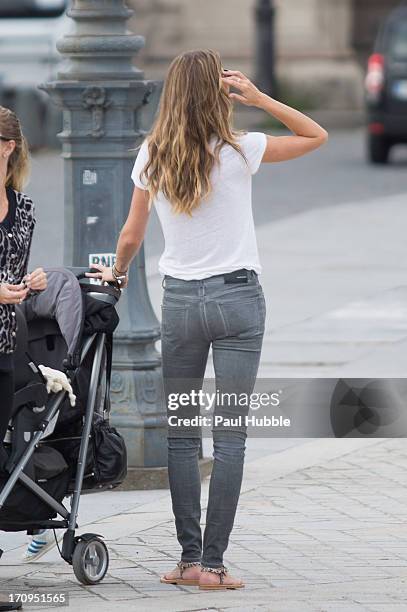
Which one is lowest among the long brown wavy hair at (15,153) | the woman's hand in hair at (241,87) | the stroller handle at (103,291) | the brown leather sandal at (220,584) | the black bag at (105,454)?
the brown leather sandal at (220,584)

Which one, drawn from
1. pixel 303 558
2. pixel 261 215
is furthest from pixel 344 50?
pixel 303 558

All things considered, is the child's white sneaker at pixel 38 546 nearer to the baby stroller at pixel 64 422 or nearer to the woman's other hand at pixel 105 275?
the baby stroller at pixel 64 422

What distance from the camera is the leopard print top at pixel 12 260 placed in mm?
5094

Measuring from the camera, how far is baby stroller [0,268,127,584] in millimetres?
5301

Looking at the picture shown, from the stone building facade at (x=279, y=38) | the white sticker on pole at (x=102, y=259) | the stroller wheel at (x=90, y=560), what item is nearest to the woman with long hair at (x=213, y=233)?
the stroller wheel at (x=90, y=560)

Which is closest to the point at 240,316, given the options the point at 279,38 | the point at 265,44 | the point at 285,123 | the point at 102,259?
the point at 285,123

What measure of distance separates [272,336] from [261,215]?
6027mm

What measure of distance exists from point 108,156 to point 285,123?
6.27 ft

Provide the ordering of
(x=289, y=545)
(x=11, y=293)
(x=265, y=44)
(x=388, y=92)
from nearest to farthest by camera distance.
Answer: (x=11, y=293)
(x=289, y=545)
(x=388, y=92)
(x=265, y=44)

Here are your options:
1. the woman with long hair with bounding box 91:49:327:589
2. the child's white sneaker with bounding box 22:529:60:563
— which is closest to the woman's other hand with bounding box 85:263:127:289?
the woman with long hair with bounding box 91:49:327:589

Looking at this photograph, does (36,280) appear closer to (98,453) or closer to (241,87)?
(98,453)

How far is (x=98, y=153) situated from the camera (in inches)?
283

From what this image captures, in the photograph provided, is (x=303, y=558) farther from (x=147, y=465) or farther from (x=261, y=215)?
(x=261, y=215)

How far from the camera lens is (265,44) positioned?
2670 cm
